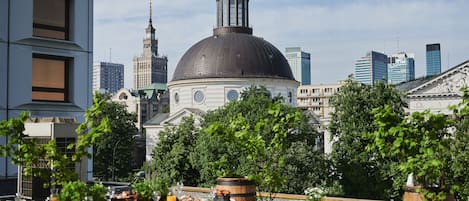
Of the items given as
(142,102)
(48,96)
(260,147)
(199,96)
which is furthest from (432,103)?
(142,102)

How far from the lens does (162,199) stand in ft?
38.0

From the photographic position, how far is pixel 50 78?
64.6 feet

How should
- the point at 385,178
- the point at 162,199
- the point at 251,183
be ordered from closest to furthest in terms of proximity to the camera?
the point at 162,199 → the point at 251,183 → the point at 385,178

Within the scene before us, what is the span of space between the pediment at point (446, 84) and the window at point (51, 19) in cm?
4510

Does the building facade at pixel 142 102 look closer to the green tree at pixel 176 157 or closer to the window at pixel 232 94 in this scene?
the window at pixel 232 94

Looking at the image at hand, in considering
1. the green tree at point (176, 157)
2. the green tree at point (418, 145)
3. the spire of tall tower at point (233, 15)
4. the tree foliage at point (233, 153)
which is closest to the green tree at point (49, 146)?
the green tree at point (418, 145)

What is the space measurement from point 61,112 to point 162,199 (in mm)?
8697

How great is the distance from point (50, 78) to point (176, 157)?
93.5 ft

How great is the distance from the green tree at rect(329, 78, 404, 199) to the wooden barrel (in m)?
25.6

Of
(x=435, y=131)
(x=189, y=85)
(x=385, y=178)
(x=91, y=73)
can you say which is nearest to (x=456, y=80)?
(x=385, y=178)

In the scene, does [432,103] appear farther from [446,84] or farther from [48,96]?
[48,96]

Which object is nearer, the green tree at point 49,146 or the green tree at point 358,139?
the green tree at point 49,146

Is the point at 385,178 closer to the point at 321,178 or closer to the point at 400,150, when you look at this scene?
the point at 321,178

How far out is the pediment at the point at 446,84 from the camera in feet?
193
